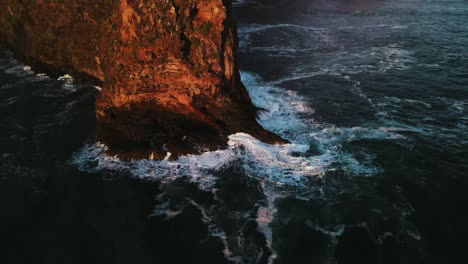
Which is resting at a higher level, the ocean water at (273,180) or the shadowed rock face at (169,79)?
the shadowed rock face at (169,79)

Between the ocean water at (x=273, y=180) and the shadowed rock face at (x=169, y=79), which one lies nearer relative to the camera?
the ocean water at (x=273, y=180)

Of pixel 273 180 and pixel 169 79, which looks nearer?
pixel 273 180

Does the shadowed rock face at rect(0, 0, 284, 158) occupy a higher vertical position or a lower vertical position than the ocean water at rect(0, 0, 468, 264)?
higher

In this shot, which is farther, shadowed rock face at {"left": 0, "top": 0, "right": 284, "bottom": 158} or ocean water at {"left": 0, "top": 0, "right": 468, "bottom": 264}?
shadowed rock face at {"left": 0, "top": 0, "right": 284, "bottom": 158}

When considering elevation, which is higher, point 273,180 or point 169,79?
point 169,79
